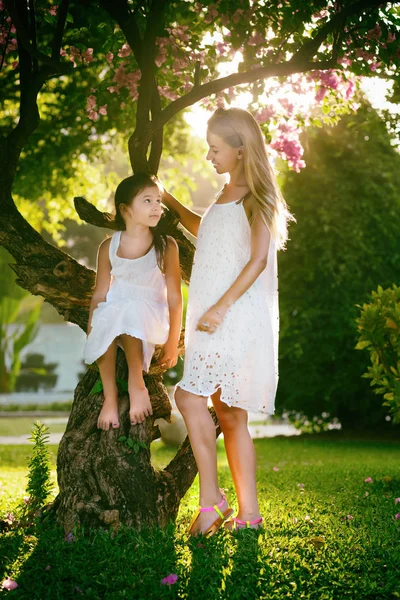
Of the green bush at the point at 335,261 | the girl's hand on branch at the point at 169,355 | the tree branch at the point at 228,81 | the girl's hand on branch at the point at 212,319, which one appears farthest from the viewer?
the green bush at the point at 335,261

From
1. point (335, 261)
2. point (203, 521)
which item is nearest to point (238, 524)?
point (203, 521)

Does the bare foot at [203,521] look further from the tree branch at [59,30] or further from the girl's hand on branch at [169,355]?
the tree branch at [59,30]

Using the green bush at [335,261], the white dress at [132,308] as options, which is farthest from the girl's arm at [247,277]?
the green bush at [335,261]

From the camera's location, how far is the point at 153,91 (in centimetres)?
518

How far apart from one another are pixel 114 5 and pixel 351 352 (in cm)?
880

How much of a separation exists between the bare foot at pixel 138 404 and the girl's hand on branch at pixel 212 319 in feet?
1.84

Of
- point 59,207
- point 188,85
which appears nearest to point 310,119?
point 188,85

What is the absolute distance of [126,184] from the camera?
4434mm

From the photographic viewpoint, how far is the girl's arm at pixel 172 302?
4.49m

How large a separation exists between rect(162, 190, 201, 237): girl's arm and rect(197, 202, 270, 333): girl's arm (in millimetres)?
685

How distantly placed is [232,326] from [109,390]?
796mm

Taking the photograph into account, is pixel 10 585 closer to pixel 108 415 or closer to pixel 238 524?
pixel 108 415

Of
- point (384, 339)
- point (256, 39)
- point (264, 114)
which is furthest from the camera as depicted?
point (384, 339)

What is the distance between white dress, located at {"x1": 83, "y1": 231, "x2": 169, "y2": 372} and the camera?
4.25 metres
